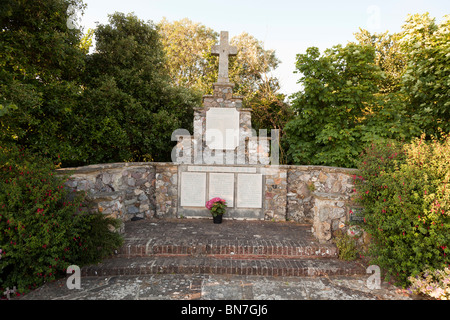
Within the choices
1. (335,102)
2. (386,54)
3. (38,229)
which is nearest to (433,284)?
(335,102)

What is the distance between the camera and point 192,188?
6.90m

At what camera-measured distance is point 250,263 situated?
450 centimetres

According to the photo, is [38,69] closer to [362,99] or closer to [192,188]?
[192,188]

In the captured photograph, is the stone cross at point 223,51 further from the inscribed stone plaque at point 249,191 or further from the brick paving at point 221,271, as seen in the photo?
the brick paving at point 221,271

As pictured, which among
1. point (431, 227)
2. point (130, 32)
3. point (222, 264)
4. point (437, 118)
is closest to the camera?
point (431, 227)

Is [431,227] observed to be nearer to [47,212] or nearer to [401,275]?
[401,275]

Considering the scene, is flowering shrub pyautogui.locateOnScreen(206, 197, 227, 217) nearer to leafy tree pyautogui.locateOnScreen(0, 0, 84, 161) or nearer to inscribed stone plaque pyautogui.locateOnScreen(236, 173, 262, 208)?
inscribed stone plaque pyautogui.locateOnScreen(236, 173, 262, 208)

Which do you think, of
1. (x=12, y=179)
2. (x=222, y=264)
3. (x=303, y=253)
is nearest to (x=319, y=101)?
(x=303, y=253)

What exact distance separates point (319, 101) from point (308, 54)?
60.1 inches

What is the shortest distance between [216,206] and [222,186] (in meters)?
0.68

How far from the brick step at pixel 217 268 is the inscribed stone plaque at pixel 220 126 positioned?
3605 mm

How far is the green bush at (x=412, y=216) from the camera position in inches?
137

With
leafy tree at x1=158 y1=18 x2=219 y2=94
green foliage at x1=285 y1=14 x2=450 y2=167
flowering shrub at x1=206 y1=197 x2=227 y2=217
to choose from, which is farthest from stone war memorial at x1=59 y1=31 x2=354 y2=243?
Result: leafy tree at x1=158 y1=18 x2=219 y2=94

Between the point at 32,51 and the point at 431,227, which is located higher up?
the point at 32,51
